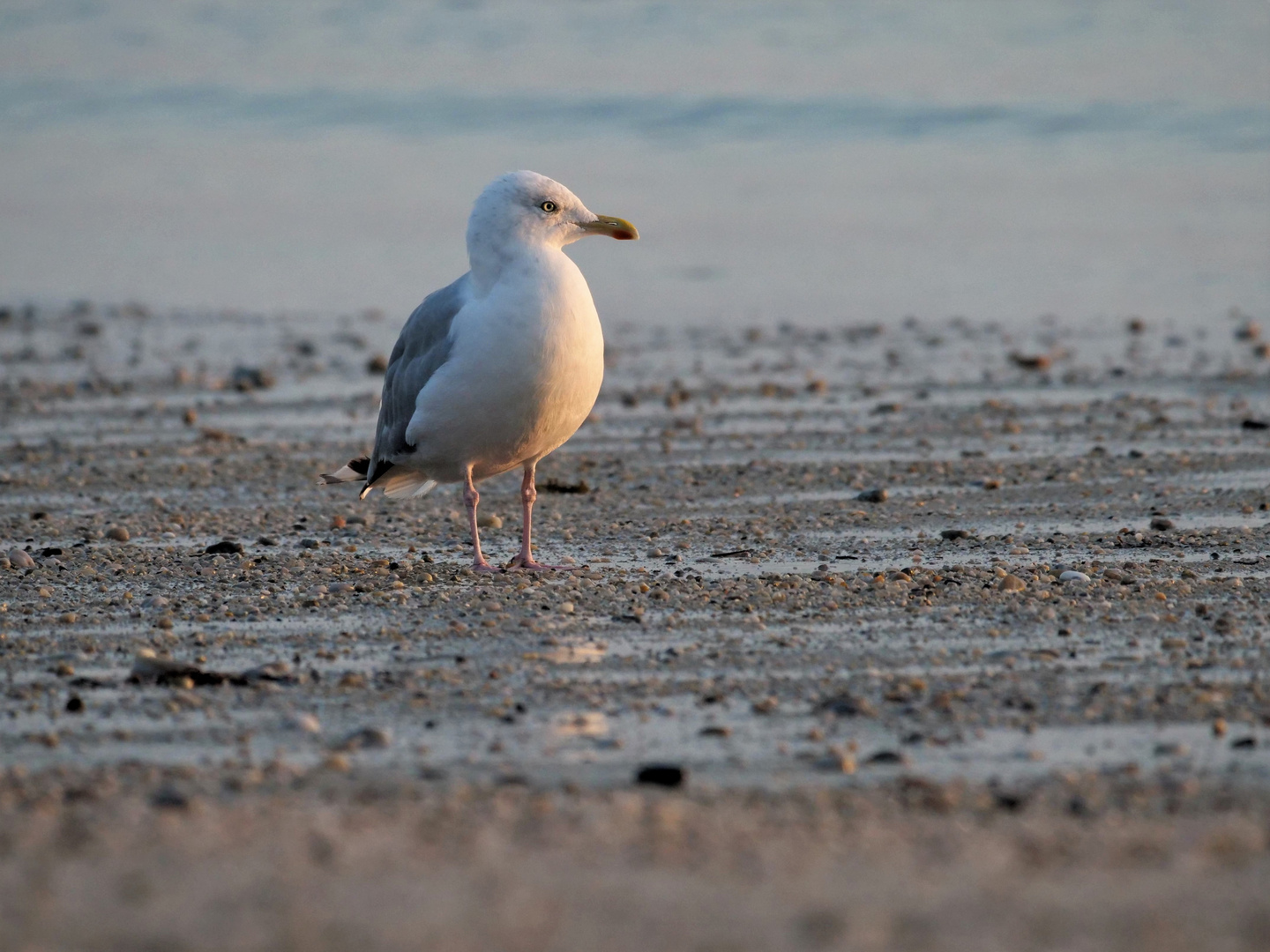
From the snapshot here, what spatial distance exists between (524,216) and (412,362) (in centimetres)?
75

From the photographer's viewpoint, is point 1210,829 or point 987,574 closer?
point 1210,829

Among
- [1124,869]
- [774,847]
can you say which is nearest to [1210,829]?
[1124,869]

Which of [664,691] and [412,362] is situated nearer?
[664,691]

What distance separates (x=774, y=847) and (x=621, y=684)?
140 centimetres

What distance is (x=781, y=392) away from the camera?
1118 cm

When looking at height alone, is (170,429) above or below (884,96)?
below

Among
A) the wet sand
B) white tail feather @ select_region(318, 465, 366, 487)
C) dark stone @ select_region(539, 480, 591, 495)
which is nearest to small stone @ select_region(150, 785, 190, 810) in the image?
the wet sand

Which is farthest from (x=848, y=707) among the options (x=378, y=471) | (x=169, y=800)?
(x=378, y=471)

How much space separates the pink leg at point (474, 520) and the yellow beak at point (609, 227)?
1.10 m

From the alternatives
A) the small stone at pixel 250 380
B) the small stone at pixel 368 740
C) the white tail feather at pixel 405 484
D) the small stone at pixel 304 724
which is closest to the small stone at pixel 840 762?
the small stone at pixel 368 740

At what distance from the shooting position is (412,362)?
22.6 feet

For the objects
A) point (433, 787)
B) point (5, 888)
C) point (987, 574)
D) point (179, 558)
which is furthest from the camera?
point (179, 558)

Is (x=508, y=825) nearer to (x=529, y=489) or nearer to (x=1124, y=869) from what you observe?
(x=1124, y=869)

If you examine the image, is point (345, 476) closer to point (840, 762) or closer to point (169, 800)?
point (169, 800)
